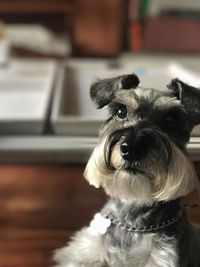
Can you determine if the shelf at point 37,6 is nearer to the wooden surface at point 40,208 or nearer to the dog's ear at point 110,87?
the wooden surface at point 40,208

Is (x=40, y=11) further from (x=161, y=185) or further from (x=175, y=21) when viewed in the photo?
(x=161, y=185)

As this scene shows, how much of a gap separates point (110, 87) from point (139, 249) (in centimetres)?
30

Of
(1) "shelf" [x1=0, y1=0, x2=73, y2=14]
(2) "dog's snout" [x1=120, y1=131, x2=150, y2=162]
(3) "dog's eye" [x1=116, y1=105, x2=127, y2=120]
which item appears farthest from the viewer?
(1) "shelf" [x1=0, y1=0, x2=73, y2=14]

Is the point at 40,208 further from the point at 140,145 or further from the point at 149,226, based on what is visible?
the point at 140,145

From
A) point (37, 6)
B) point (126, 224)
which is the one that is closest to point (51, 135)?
point (126, 224)

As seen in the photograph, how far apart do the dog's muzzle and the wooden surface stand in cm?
32

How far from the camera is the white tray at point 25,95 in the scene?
1.26 metres

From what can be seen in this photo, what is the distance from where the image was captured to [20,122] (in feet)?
4.11

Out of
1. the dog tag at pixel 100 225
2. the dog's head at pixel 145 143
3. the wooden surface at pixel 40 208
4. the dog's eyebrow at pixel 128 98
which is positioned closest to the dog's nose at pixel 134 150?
the dog's head at pixel 145 143

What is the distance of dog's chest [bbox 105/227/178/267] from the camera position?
3.30 feet

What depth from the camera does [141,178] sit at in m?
0.92

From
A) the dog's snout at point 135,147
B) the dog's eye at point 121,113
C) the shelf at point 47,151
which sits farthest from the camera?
the shelf at point 47,151

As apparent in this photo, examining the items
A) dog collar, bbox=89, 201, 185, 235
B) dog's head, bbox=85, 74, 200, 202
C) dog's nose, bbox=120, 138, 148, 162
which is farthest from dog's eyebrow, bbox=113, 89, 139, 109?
dog collar, bbox=89, 201, 185, 235

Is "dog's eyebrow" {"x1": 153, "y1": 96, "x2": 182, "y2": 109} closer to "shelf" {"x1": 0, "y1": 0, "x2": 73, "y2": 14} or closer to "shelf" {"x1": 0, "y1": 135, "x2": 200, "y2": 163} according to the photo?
"shelf" {"x1": 0, "y1": 135, "x2": 200, "y2": 163}
